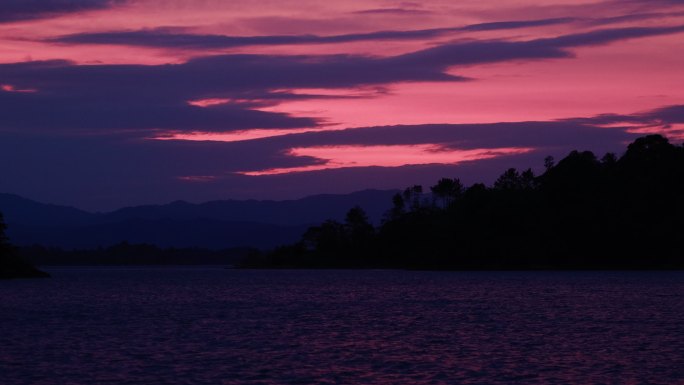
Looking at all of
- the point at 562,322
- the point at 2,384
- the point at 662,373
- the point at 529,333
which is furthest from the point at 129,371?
the point at 562,322

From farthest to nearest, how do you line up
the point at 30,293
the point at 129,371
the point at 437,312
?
the point at 30,293, the point at 437,312, the point at 129,371

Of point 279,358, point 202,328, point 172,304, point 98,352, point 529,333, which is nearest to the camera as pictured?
point 279,358

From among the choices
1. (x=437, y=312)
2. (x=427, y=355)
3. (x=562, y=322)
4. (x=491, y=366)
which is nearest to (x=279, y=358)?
(x=427, y=355)

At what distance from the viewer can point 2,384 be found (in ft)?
149

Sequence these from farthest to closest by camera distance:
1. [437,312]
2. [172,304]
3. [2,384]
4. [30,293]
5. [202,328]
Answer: [30,293] < [172,304] < [437,312] < [202,328] < [2,384]

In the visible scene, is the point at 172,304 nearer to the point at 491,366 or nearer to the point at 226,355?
the point at 226,355

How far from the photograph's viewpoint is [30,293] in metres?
146

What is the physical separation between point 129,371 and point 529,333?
97.3 ft

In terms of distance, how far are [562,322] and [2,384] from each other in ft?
151

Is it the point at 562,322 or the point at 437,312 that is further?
the point at 437,312

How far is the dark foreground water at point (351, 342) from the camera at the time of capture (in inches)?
1889

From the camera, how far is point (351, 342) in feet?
207

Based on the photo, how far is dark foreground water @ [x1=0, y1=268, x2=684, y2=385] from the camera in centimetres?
4797

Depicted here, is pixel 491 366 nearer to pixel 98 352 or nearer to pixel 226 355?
pixel 226 355
